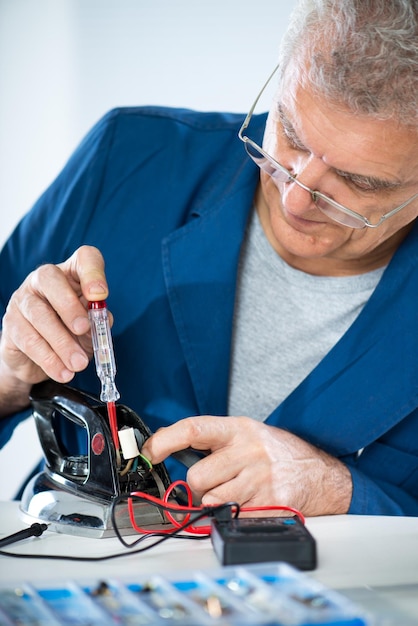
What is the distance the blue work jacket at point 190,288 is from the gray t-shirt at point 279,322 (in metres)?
0.06

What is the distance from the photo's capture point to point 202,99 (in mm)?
2393

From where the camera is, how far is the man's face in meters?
1.21

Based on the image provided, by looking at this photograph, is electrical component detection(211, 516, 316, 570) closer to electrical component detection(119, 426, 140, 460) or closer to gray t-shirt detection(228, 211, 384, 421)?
electrical component detection(119, 426, 140, 460)

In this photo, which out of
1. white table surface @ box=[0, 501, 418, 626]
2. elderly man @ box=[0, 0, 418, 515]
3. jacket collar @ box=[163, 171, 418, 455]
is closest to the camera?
white table surface @ box=[0, 501, 418, 626]

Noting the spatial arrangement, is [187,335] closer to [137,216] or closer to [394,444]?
[137,216]

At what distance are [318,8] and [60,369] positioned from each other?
651mm

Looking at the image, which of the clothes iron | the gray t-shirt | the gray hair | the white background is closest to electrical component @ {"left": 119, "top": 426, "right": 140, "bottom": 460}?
the clothes iron

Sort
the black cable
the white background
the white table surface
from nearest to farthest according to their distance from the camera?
the white table surface, the black cable, the white background

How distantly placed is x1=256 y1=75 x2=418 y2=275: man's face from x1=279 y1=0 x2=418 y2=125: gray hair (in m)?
0.02

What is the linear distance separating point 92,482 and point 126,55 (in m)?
1.57

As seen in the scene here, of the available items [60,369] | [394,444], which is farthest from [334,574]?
[394,444]

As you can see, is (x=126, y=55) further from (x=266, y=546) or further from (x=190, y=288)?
(x=266, y=546)

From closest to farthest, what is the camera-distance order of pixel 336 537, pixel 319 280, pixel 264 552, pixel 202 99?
pixel 264 552 < pixel 336 537 < pixel 319 280 < pixel 202 99

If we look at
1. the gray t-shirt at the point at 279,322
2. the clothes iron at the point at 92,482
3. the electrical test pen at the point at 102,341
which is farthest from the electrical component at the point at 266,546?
the gray t-shirt at the point at 279,322
